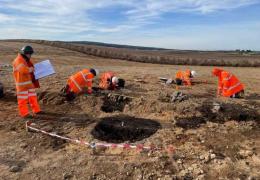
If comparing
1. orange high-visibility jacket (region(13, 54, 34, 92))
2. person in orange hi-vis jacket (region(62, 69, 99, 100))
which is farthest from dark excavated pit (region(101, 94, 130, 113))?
orange high-visibility jacket (region(13, 54, 34, 92))

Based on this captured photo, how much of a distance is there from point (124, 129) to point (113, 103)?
1682 mm

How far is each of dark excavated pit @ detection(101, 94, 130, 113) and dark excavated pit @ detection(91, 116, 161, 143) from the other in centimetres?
81

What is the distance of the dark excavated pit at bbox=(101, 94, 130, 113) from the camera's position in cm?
845

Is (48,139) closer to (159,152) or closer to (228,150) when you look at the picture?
(159,152)

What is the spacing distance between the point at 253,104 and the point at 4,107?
7.13 metres

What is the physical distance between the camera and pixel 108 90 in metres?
9.77

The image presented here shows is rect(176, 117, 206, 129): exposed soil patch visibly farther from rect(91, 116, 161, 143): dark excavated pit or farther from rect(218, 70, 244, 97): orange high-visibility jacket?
rect(218, 70, 244, 97): orange high-visibility jacket

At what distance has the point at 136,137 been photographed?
23.1ft

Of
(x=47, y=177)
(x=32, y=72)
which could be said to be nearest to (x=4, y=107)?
(x=32, y=72)

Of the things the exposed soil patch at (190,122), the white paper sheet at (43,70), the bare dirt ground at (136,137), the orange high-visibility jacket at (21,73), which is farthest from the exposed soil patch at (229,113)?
the orange high-visibility jacket at (21,73)

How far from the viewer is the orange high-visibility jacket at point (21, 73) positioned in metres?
7.44

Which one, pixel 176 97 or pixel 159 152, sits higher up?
pixel 176 97

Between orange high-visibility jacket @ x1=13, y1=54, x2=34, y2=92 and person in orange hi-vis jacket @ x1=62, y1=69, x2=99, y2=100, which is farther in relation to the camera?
person in orange hi-vis jacket @ x1=62, y1=69, x2=99, y2=100

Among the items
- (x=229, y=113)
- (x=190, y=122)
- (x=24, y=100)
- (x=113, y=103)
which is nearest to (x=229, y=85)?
(x=229, y=113)
